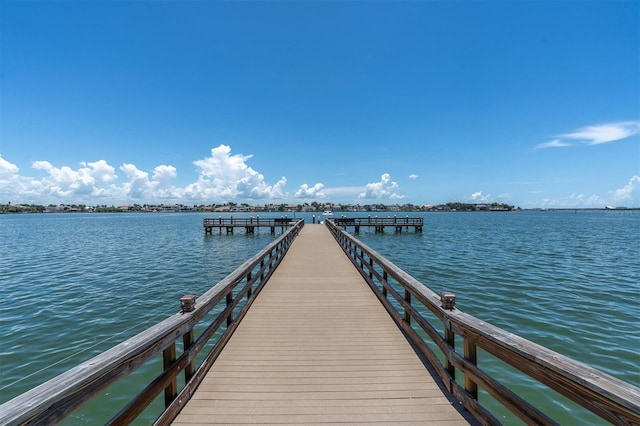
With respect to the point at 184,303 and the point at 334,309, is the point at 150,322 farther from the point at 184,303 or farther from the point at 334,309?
the point at 184,303

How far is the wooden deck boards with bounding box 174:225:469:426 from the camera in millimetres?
2750

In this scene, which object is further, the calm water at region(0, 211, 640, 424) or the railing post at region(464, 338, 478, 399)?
the calm water at region(0, 211, 640, 424)

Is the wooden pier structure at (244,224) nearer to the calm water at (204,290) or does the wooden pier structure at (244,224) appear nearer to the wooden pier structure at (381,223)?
the wooden pier structure at (381,223)

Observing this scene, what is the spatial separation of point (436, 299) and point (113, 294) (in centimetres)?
1148

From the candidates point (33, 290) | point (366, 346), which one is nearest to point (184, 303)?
point (366, 346)

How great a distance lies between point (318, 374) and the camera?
343cm

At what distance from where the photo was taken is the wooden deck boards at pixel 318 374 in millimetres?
2750

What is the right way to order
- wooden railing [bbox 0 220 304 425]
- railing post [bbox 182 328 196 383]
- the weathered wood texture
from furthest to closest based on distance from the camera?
1. the weathered wood texture
2. railing post [bbox 182 328 196 383]
3. wooden railing [bbox 0 220 304 425]

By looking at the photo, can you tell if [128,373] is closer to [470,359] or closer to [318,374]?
[318,374]

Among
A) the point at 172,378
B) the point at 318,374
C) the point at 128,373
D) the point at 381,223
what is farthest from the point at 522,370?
the point at 381,223

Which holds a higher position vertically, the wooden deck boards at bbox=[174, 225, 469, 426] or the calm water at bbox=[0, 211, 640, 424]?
the wooden deck boards at bbox=[174, 225, 469, 426]

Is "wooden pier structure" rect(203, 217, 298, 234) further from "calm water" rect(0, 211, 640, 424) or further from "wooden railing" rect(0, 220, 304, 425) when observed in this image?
"wooden railing" rect(0, 220, 304, 425)

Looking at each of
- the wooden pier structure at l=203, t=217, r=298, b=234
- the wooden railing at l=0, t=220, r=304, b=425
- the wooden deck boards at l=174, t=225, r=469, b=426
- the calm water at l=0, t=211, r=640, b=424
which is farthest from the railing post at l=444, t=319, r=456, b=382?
the wooden pier structure at l=203, t=217, r=298, b=234

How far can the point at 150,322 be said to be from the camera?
25.6ft
